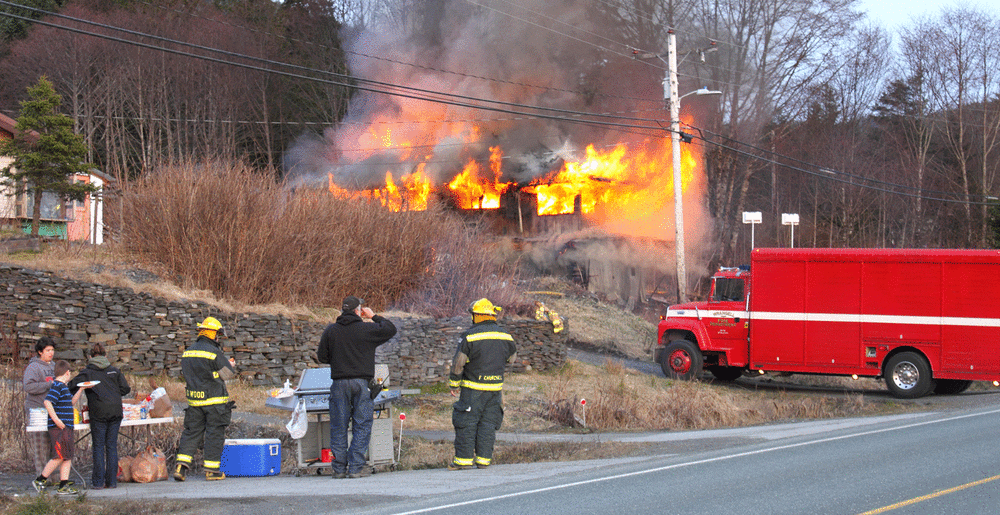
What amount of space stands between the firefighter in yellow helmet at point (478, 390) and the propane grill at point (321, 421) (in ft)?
2.41

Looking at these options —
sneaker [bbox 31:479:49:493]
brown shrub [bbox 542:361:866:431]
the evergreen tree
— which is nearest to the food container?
sneaker [bbox 31:479:49:493]

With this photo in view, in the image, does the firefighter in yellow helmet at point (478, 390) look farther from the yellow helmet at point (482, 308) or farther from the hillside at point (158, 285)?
the hillside at point (158, 285)

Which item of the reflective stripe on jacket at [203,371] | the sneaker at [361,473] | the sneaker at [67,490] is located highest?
the reflective stripe on jacket at [203,371]

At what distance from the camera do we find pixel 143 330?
14914 millimetres

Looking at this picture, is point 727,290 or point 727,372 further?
point 727,372

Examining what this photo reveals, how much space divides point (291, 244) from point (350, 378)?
33.8ft

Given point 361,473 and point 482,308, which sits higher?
point 482,308

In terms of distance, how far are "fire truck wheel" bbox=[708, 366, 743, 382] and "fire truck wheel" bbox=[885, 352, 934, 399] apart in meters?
3.72

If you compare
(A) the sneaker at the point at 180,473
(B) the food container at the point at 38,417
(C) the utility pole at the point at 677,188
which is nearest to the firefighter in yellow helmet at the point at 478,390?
(A) the sneaker at the point at 180,473

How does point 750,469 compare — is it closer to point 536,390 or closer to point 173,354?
point 536,390

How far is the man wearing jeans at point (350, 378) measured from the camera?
8.64 metres

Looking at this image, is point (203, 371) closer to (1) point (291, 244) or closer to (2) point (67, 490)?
(2) point (67, 490)

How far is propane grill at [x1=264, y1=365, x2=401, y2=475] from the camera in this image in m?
9.12

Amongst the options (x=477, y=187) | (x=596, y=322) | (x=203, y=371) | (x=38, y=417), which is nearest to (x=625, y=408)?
(x=203, y=371)
